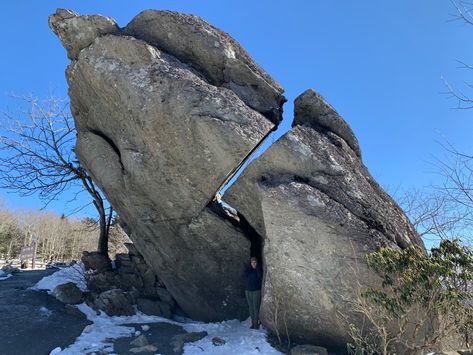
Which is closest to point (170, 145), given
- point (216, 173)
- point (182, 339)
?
point (216, 173)

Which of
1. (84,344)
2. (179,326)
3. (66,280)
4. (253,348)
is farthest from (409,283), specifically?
(66,280)

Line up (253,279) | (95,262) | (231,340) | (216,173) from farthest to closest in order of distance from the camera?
(95,262), (253,279), (216,173), (231,340)

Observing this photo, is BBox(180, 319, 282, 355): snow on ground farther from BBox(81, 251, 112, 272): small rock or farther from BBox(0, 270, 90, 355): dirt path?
BBox(81, 251, 112, 272): small rock

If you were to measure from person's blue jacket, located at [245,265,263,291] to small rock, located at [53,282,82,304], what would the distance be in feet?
16.5

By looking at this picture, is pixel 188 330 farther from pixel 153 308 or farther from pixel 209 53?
pixel 209 53

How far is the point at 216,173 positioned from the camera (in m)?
9.16

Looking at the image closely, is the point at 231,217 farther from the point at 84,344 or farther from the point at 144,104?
the point at 84,344

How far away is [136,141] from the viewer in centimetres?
997

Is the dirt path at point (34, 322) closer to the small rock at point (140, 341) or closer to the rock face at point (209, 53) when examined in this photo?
the small rock at point (140, 341)

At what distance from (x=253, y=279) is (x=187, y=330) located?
2169mm

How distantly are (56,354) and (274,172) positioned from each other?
19.8ft

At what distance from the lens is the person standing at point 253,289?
9.45 metres

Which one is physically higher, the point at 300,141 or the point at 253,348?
the point at 300,141

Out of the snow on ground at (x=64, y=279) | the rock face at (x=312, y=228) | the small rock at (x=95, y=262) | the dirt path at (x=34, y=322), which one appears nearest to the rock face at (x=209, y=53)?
the rock face at (x=312, y=228)
